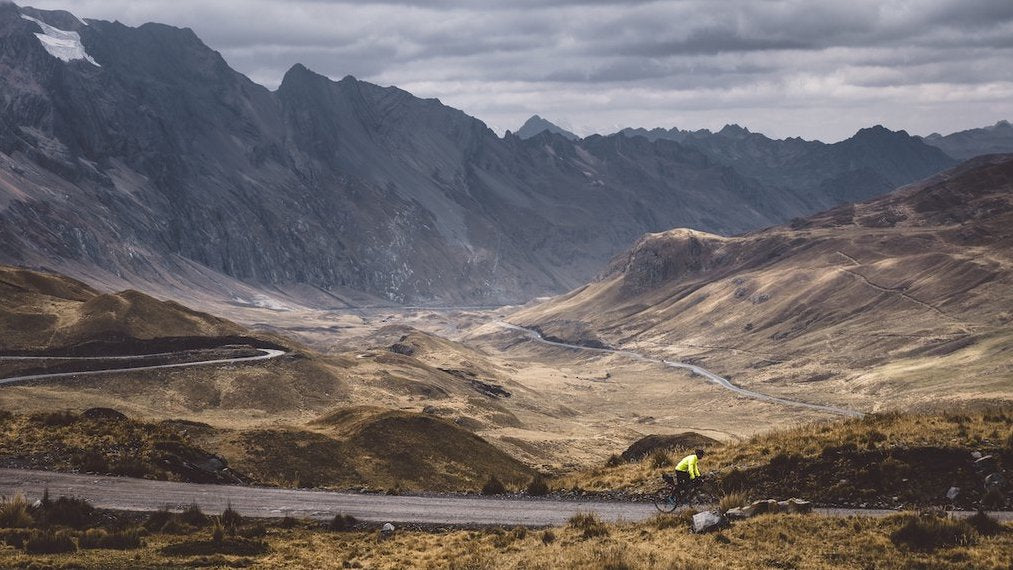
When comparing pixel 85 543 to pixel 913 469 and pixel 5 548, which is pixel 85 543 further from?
pixel 913 469

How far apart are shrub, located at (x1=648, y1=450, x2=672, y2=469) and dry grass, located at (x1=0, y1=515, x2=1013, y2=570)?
10374 millimetres

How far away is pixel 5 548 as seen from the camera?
1022 inches

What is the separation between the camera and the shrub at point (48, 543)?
26.0 metres

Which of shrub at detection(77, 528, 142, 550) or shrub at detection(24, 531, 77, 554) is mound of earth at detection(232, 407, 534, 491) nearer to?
shrub at detection(77, 528, 142, 550)

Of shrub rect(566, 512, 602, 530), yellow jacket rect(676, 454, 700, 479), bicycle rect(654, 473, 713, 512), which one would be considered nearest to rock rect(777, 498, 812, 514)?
yellow jacket rect(676, 454, 700, 479)

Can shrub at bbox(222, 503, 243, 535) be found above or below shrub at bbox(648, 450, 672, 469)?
above

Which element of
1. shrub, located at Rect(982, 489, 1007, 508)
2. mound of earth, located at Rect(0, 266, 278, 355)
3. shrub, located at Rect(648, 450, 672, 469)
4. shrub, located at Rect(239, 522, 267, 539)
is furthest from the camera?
mound of earth, located at Rect(0, 266, 278, 355)

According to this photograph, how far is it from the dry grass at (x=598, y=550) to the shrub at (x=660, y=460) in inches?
408

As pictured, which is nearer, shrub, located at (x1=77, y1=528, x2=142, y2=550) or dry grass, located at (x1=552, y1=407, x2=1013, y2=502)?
shrub, located at (x1=77, y1=528, x2=142, y2=550)

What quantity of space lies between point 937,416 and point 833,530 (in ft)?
46.6

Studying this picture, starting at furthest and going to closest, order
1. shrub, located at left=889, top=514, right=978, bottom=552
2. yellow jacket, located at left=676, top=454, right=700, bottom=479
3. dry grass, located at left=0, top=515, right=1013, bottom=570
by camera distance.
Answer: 1. yellow jacket, located at left=676, top=454, right=700, bottom=479
2. shrub, located at left=889, top=514, right=978, bottom=552
3. dry grass, located at left=0, top=515, right=1013, bottom=570

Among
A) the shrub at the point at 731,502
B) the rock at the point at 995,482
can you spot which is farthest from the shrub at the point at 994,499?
the shrub at the point at 731,502

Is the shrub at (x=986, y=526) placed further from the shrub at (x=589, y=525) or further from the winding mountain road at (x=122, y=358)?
the winding mountain road at (x=122, y=358)

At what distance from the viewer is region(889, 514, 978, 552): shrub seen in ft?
80.5
